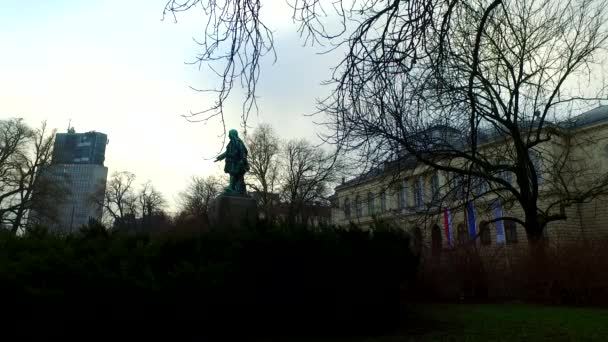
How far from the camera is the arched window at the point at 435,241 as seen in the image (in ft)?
45.3

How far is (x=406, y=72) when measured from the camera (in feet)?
13.2

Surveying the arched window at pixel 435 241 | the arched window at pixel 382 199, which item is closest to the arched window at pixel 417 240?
the arched window at pixel 435 241

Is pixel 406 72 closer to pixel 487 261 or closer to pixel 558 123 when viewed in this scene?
pixel 487 261

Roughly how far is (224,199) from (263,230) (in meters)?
6.76

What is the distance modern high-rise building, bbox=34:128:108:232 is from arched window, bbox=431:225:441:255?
14859 mm

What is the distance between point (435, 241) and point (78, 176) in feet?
177

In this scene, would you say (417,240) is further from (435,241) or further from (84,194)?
(84,194)

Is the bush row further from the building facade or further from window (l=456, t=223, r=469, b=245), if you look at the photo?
window (l=456, t=223, r=469, b=245)

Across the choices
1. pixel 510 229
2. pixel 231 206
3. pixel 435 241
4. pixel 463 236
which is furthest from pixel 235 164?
pixel 510 229

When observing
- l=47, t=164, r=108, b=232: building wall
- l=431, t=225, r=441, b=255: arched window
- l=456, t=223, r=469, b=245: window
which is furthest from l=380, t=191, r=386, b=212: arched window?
l=47, t=164, r=108, b=232: building wall

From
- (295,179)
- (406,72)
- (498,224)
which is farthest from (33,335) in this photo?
(295,179)

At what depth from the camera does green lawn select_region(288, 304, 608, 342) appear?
6168 mm

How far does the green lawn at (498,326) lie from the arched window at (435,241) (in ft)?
15.0

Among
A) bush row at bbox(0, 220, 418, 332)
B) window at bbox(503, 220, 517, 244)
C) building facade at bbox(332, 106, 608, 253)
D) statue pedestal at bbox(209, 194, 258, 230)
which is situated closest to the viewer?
bush row at bbox(0, 220, 418, 332)
